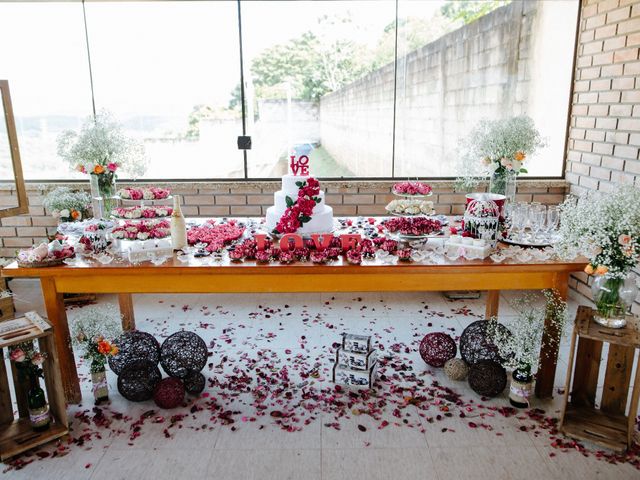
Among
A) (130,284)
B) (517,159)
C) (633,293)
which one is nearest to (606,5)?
(517,159)

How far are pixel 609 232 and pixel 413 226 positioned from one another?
966mm

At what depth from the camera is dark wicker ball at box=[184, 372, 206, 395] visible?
2.91 metres

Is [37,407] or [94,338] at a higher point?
[94,338]

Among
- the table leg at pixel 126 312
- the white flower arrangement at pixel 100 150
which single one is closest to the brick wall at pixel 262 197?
the white flower arrangement at pixel 100 150

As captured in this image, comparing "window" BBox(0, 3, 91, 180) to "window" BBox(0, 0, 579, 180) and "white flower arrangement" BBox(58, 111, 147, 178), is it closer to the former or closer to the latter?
"window" BBox(0, 0, 579, 180)

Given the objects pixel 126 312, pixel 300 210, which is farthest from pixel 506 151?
pixel 126 312

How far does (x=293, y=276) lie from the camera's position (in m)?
2.60

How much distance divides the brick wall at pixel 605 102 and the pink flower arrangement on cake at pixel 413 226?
1478 mm

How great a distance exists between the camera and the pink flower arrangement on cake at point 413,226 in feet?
9.34

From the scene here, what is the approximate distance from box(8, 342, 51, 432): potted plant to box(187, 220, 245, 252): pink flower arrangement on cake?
3.17 ft

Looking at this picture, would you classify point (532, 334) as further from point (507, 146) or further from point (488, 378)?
point (507, 146)

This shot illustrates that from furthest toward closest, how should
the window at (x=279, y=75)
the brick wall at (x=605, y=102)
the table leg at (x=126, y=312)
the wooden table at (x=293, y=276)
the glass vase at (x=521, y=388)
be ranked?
the window at (x=279, y=75), the table leg at (x=126, y=312), the brick wall at (x=605, y=102), the glass vase at (x=521, y=388), the wooden table at (x=293, y=276)

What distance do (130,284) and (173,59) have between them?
8.55ft

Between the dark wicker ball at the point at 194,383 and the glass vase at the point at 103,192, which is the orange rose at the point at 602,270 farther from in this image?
the glass vase at the point at 103,192
